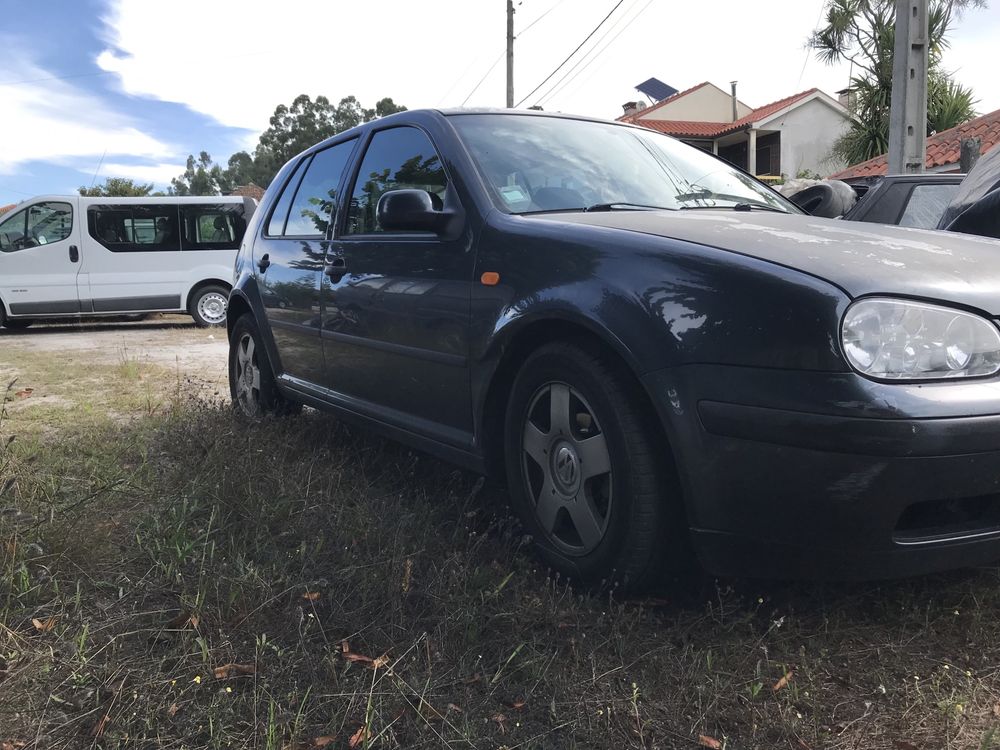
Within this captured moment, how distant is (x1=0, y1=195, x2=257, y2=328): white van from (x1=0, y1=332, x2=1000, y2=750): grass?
11.0m

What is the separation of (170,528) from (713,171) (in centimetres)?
253

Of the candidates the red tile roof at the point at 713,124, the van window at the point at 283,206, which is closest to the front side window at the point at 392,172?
the van window at the point at 283,206

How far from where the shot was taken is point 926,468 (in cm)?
189

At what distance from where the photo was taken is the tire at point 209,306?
45.0 ft

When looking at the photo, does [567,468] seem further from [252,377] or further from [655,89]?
[655,89]

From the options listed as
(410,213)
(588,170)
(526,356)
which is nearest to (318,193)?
(410,213)

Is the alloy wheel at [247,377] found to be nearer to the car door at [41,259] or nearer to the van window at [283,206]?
the van window at [283,206]

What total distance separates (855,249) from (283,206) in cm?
334

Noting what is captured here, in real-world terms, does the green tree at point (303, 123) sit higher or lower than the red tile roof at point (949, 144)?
higher

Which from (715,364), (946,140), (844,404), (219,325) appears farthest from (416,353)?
(946,140)

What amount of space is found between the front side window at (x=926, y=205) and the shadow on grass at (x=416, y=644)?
4.02 meters

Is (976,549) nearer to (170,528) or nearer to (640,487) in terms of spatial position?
(640,487)

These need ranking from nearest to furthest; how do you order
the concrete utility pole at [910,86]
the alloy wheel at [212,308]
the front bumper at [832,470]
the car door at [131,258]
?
the front bumper at [832,470] → the concrete utility pole at [910,86] → the car door at [131,258] → the alloy wheel at [212,308]

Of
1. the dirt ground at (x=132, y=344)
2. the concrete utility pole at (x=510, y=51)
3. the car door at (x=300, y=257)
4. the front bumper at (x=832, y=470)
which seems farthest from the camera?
the concrete utility pole at (x=510, y=51)
